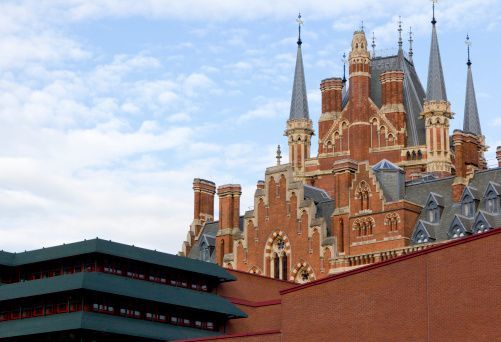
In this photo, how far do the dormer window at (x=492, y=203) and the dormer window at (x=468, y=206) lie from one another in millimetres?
1262

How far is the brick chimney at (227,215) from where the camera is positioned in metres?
113

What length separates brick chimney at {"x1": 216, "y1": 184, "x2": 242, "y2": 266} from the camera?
113 meters

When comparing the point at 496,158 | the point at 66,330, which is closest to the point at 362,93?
the point at 496,158

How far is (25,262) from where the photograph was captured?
84.8m

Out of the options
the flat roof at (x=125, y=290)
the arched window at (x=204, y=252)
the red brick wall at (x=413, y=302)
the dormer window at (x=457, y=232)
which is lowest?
the red brick wall at (x=413, y=302)

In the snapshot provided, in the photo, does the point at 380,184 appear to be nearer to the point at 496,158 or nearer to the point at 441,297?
the point at 496,158

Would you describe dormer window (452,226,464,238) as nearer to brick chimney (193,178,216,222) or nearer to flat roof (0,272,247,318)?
flat roof (0,272,247,318)

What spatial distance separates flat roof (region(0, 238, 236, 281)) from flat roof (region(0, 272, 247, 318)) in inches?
62.5

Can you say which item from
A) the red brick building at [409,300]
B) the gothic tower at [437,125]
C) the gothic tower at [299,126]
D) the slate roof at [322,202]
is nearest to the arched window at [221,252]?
the slate roof at [322,202]

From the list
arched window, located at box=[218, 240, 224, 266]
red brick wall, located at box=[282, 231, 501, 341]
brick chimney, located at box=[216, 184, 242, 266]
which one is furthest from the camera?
brick chimney, located at box=[216, 184, 242, 266]

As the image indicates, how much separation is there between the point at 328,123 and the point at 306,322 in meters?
59.5

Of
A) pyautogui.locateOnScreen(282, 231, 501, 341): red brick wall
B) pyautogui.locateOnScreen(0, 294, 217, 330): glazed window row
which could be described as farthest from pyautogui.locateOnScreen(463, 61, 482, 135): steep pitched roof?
pyautogui.locateOnScreen(282, 231, 501, 341): red brick wall

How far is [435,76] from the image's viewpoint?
123 meters

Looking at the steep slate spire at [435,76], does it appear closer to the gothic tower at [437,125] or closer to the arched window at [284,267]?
the gothic tower at [437,125]
